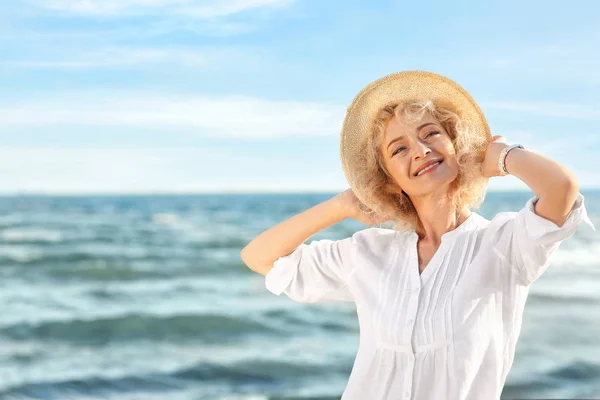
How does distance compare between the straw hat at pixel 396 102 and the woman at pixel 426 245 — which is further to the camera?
the straw hat at pixel 396 102

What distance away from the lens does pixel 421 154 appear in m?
2.37

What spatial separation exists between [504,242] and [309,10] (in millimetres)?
31308

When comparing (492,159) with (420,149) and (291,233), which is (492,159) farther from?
(291,233)

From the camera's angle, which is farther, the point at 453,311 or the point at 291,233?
the point at 291,233

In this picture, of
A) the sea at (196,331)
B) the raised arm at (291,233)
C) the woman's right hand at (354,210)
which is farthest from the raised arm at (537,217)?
the sea at (196,331)

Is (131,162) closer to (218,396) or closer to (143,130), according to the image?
(143,130)

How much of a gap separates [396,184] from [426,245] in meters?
0.23

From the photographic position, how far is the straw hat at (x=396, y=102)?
245cm

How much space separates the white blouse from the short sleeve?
148 mm

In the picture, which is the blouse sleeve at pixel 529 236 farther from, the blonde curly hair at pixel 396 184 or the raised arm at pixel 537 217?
the blonde curly hair at pixel 396 184

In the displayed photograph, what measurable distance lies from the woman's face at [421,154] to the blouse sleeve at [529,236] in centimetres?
20

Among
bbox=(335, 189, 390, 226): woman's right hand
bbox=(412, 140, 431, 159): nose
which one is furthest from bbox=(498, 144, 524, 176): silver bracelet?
bbox=(335, 189, 390, 226): woman's right hand

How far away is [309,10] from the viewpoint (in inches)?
1284

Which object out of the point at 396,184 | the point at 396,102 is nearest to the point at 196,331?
the point at 396,184
